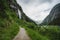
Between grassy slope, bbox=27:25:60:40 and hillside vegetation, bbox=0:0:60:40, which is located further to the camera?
grassy slope, bbox=27:25:60:40

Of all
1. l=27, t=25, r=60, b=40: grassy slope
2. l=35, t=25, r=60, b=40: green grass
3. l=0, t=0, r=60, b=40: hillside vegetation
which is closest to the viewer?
l=0, t=0, r=60, b=40: hillside vegetation

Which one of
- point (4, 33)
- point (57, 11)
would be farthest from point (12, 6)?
point (4, 33)

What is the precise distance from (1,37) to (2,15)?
1086 cm

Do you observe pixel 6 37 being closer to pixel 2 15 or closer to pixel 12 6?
pixel 2 15

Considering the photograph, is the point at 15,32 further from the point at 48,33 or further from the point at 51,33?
the point at 51,33

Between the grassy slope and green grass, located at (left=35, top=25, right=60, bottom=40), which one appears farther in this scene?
green grass, located at (left=35, top=25, right=60, bottom=40)

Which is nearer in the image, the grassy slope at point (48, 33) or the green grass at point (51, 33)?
the grassy slope at point (48, 33)

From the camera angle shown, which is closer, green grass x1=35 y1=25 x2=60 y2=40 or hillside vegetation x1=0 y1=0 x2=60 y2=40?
hillside vegetation x1=0 y1=0 x2=60 y2=40

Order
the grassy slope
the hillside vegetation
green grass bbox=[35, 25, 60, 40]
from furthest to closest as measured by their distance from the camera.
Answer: green grass bbox=[35, 25, 60, 40] < the grassy slope < the hillside vegetation

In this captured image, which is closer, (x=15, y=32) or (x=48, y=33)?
(x=15, y=32)

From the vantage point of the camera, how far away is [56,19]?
189 ft

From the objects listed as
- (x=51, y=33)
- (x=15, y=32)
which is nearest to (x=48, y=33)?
(x=51, y=33)

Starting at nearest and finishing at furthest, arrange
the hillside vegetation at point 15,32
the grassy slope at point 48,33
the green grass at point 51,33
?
the hillside vegetation at point 15,32, the grassy slope at point 48,33, the green grass at point 51,33

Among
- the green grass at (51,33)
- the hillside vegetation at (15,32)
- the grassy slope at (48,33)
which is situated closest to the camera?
the hillside vegetation at (15,32)
